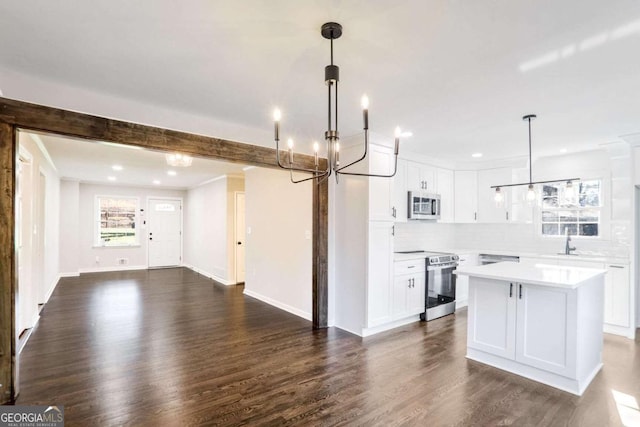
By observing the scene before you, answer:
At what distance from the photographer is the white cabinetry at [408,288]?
447 centimetres

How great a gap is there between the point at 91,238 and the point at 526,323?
10302mm

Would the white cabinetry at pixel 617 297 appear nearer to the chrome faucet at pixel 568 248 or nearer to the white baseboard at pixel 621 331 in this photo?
the white baseboard at pixel 621 331

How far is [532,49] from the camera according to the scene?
207 centimetres

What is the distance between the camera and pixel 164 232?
10062mm

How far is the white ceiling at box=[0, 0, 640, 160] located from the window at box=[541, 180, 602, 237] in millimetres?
1708

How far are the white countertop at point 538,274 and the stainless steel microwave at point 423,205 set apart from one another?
1677 mm

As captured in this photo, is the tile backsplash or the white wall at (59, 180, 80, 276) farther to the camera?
the white wall at (59, 180, 80, 276)

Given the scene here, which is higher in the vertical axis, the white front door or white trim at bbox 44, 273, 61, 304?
the white front door

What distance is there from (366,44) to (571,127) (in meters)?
3.13

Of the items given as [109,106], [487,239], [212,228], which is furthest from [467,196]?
[212,228]

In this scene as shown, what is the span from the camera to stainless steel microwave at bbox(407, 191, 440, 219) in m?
5.05

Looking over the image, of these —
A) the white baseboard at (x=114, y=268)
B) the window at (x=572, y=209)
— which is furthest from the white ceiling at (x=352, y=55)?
the white baseboard at (x=114, y=268)

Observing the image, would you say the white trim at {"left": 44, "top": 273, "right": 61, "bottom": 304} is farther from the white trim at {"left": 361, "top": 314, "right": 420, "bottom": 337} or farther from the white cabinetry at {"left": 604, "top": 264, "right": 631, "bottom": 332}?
the white cabinetry at {"left": 604, "top": 264, "right": 631, "bottom": 332}

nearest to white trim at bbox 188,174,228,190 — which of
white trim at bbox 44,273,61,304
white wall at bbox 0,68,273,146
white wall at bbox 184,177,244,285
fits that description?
white wall at bbox 184,177,244,285
